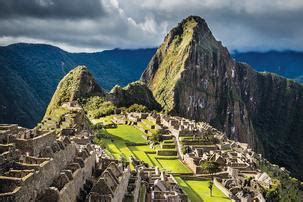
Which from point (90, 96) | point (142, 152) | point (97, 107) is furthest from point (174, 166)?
point (90, 96)

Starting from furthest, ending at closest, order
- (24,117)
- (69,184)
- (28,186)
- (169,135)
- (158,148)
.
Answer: (24,117)
(169,135)
(158,148)
(69,184)
(28,186)

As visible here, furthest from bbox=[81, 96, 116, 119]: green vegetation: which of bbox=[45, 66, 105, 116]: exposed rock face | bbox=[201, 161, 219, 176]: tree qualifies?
bbox=[201, 161, 219, 176]: tree

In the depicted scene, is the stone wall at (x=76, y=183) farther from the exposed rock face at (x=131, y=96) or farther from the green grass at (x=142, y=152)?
the exposed rock face at (x=131, y=96)

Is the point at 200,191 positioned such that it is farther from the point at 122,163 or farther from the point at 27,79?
the point at 27,79

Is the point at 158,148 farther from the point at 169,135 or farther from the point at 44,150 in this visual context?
the point at 44,150

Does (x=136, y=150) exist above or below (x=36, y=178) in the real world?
below

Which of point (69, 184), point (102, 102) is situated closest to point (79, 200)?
point (69, 184)

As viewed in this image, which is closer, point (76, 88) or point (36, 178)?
point (36, 178)

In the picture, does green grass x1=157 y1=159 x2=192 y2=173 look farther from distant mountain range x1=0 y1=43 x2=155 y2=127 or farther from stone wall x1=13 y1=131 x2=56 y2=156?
distant mountain range x1=0 y1=43 x2=155 y2=127
